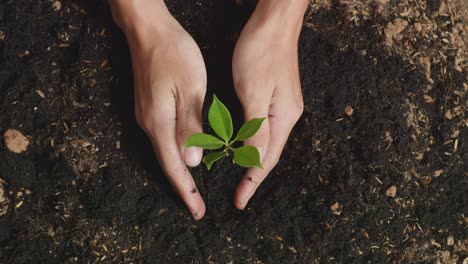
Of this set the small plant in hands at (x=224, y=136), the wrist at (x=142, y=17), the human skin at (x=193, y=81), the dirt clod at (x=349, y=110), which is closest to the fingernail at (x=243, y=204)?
the human skin at (x=193, y=81)

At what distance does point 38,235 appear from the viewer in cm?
165

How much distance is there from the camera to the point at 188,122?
1.51 m

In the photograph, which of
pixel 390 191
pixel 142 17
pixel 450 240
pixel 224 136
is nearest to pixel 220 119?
pixel 224 136

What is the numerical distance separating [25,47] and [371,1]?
1152mm

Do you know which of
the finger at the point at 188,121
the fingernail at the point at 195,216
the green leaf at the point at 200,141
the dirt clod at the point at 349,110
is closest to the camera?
the green leaf at the point at 200,141

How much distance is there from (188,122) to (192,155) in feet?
0.31

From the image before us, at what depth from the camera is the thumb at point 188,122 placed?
1.51 m

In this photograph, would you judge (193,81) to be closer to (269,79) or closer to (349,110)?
(269,79)

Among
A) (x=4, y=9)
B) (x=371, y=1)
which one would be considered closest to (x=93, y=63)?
(x=4, y=9)

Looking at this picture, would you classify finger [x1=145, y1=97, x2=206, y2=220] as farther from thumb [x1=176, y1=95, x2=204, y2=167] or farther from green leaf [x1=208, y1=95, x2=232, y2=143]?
green leaf [x1=208, y1=95, x2=232, y2=143]

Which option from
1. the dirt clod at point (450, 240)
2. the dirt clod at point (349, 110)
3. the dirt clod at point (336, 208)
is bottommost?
the dirt clod at point (450, 240)

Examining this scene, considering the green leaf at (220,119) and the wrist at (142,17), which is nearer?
the green leaf at (220,119)

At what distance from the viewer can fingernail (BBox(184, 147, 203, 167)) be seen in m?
1.52

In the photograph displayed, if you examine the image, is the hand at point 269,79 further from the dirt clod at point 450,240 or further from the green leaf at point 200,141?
the dirt clod at point 450,240
